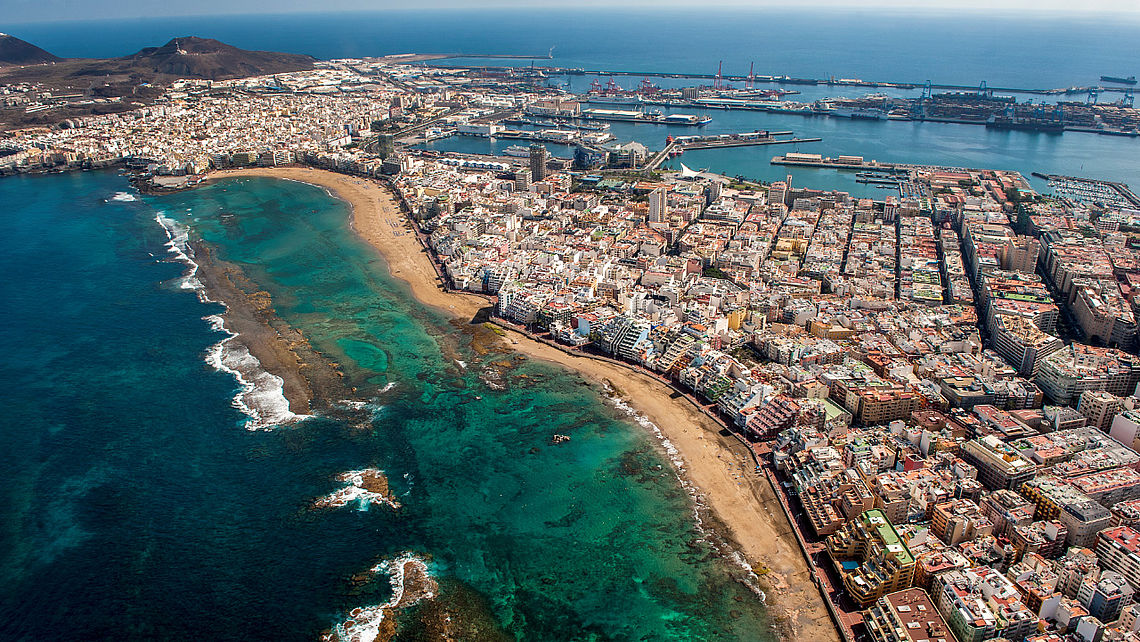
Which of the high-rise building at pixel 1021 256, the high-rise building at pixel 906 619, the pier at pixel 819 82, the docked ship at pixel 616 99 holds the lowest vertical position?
the high-rise building at pixel 906 619

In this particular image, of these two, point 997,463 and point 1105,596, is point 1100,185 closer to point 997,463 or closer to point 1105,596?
point 997,463

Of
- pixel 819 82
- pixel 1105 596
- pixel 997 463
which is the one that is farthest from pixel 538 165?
pixel 819 82

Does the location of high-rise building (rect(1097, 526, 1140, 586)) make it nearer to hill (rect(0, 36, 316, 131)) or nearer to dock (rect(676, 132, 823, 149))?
dock (rect(676, 132, 823, 149))

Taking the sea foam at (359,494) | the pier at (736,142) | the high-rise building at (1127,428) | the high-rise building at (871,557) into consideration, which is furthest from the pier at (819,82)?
the sea foam at (359,494)

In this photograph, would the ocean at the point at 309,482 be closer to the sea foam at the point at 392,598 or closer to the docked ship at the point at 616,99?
the sea foam at the point at 392,598

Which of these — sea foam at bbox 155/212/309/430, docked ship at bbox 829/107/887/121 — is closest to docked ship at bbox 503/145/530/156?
sea foam at bbox 155/212/309/430
